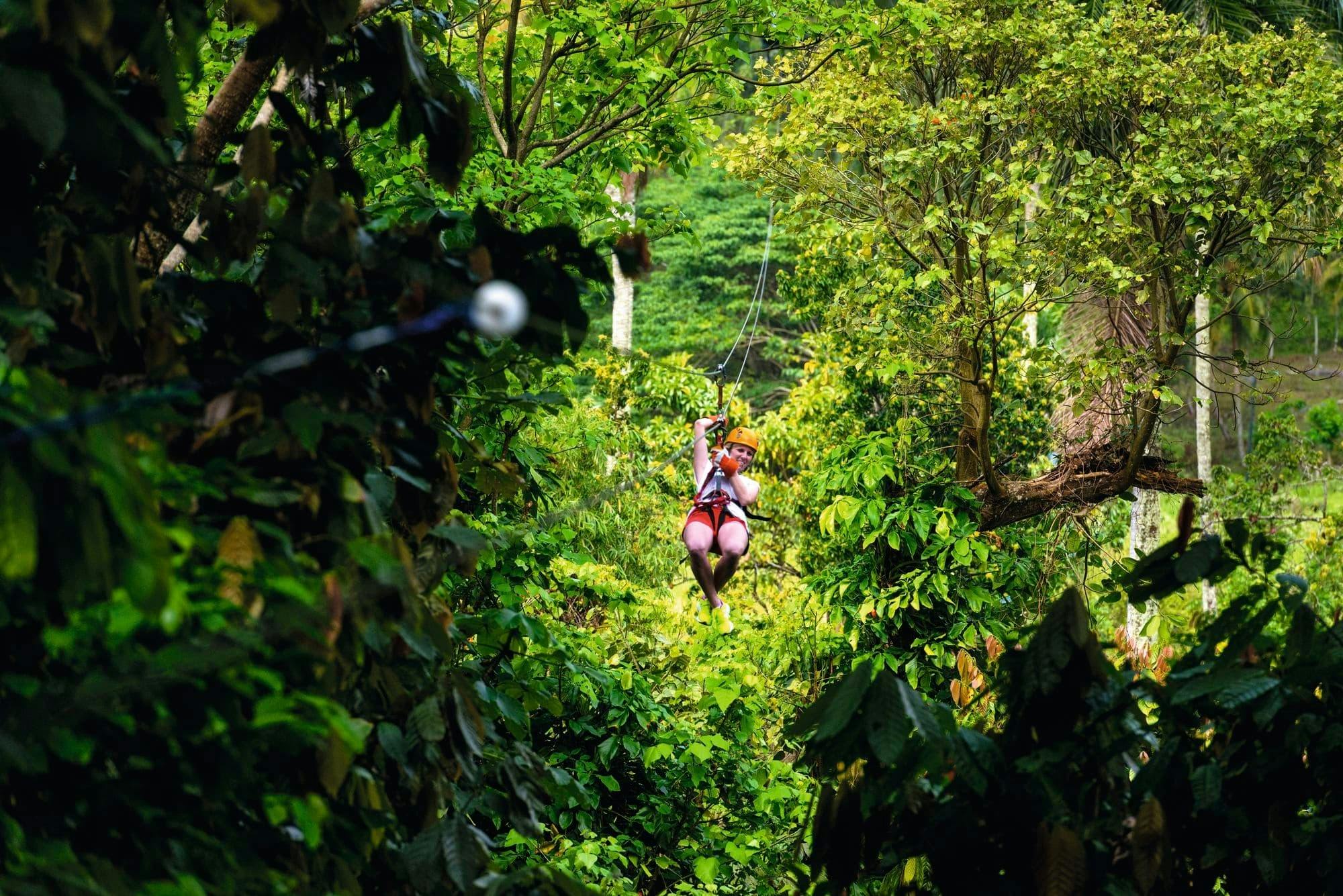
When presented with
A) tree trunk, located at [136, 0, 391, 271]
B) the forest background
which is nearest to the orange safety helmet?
the forest background

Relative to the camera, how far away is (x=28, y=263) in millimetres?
1365

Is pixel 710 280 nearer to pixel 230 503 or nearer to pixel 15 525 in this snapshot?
pixel 230 503

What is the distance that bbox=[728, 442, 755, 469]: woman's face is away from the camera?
6.32 meters

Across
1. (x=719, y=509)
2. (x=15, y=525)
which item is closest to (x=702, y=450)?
(x=719, y=509)

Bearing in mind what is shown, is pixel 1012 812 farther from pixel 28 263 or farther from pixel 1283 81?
pixel 1283 81

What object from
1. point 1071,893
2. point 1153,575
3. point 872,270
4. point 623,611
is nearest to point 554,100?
point 872,270

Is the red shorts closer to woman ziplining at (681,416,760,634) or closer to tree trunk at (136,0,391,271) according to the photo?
woman ziplining at (681,416,760,634)

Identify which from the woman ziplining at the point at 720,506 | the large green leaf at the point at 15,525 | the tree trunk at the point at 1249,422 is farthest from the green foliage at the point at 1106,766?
the tree trunk at the point at 1249,422

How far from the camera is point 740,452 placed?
20.8 ft

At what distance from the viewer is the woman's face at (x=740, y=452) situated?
6.32 m

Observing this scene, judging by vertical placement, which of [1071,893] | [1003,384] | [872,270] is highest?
[872,270]

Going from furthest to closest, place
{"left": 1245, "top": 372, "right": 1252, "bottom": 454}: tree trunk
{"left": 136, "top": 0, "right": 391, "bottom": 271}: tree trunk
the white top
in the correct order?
{"left": 1245, "top": 372, "right": 1252, "bottom": 454}: tree trunk, the white top, {"left": 136, "top": 0, "right": 391, "bottom": 271}: tree trunk

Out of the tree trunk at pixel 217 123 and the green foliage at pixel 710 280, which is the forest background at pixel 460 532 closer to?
the tree trunk at pixel 217 123

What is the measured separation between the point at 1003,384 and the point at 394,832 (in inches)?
243
